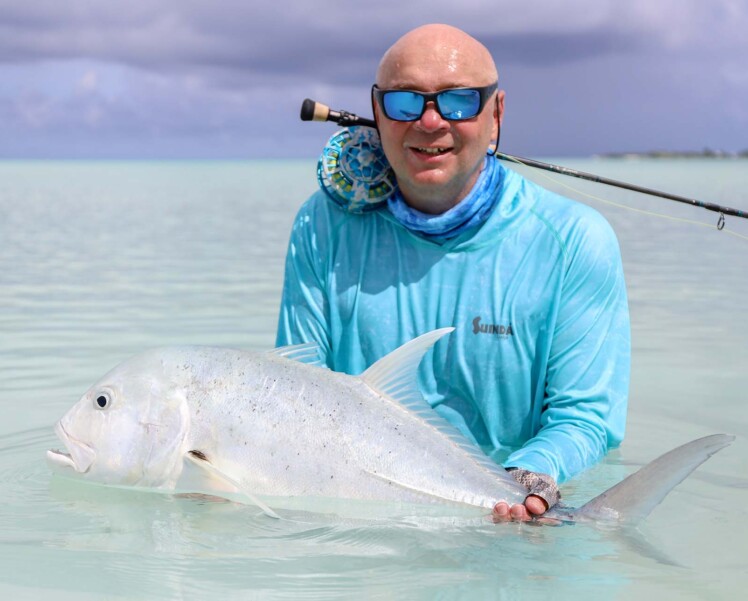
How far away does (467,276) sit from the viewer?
4.14 metres

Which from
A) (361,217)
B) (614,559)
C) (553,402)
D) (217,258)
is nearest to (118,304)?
(217,258)

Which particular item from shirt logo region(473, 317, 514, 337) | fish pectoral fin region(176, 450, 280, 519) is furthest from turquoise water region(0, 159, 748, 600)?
shirt logo region(473, 317, 514, 337)

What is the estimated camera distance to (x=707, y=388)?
19.4 feet

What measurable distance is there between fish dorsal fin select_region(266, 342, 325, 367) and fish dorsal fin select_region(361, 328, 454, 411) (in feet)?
0.89

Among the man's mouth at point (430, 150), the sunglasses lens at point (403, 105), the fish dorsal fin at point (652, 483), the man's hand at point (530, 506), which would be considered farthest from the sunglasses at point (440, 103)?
the fish dorsal fin at point (652, 483)

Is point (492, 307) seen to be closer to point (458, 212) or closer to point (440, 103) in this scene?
point (458, 212)

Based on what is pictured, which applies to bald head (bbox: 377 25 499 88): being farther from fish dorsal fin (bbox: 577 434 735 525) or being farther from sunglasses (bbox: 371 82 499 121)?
fish dorsal fin (bbox: 577 434 735 525)

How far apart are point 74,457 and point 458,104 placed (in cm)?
194

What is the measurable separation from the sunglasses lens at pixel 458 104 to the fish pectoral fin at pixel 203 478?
163cm

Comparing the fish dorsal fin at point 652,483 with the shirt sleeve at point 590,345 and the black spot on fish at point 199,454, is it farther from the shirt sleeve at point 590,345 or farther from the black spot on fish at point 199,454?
the black spot on fish at point 199,454

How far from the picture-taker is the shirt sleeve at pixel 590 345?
3953 millimetres

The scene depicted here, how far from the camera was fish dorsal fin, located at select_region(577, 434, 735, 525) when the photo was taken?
9.36 feet

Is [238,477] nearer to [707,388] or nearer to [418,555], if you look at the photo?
[418,555]

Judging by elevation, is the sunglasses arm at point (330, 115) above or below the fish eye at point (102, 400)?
above
